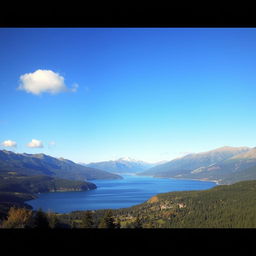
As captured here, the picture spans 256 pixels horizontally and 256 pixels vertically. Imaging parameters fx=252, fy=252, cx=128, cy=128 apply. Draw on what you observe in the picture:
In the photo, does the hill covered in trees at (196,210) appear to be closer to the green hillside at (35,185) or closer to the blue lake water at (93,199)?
the blue lake water at (93,199)

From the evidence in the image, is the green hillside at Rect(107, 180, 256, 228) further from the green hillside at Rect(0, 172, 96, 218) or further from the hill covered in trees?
the green hillside at Rect(0, 172, 96, 218)

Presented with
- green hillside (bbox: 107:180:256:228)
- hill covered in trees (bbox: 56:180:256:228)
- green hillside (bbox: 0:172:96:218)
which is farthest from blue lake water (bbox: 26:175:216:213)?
green hillside (bbox: 107:180:256:228)

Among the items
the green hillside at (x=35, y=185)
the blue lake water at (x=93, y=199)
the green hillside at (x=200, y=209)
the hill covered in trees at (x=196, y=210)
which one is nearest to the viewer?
the hill covered in trees at (x=196, y=210)

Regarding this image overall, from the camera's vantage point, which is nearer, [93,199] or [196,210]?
[196,210]

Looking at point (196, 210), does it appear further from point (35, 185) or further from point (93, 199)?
point (35, 185)

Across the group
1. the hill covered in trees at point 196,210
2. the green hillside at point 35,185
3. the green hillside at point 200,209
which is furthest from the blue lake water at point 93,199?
the green hillside at point 200,209

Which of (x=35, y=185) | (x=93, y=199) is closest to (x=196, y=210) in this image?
(x=93, y=199)

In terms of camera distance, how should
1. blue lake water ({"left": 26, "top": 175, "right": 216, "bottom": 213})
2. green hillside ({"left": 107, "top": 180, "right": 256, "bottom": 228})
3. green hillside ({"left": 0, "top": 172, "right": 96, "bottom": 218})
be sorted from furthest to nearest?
green hillside ({"left": 0, "top": 172, "right": 96, "bottom": 218}) → blue lake water ({"left": 26, "top": 175, "right": 216, "bottom": 213}) → green hillside ({"left": 107, "top": 180, "right": 256, "bottom": 228})

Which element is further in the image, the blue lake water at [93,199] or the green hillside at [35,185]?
the green hillside at [35,185]

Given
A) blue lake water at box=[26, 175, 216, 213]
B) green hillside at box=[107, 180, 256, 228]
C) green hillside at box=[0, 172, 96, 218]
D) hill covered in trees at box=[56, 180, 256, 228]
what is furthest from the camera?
green hillside at box=[0, 172, 96, 218]
